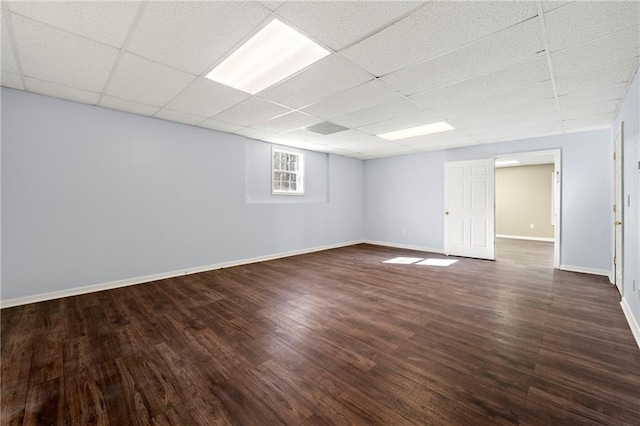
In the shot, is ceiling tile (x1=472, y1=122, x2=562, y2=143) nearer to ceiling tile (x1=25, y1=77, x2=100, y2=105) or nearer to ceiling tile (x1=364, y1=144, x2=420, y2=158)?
ceiling tile (x1=364, y1=144, x2=420, y2=158)

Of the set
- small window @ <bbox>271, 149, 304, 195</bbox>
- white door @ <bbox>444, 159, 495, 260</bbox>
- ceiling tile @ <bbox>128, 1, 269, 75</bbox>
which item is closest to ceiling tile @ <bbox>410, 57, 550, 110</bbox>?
ceiling tile @ <bbox>128, 1, 269, 75</bbox>

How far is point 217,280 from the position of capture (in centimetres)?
409

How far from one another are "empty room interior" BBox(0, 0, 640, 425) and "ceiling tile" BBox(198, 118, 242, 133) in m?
0.07

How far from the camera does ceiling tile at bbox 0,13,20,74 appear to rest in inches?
78.9

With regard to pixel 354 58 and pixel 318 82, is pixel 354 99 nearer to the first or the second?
pixel 318 82

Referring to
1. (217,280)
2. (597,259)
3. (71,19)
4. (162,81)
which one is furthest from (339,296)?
(597,259)

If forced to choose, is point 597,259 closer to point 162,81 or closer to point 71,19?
point 162,81

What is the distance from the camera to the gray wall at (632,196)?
95.6 inches

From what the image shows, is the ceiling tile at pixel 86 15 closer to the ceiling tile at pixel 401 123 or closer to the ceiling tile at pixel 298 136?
the ceiling tile at pixel 298 136

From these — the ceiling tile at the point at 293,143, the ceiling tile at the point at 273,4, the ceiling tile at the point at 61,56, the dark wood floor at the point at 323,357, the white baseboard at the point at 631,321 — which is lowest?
the dark wood floor at the point at 323,357

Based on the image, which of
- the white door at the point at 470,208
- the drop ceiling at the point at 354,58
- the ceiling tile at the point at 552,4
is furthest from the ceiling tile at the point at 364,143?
the ceiling tile at the point at 552,4

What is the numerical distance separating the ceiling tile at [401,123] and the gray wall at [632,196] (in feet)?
6.43

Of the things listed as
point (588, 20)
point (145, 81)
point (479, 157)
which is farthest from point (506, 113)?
point (145, 81)

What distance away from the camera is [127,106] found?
11.8ft
